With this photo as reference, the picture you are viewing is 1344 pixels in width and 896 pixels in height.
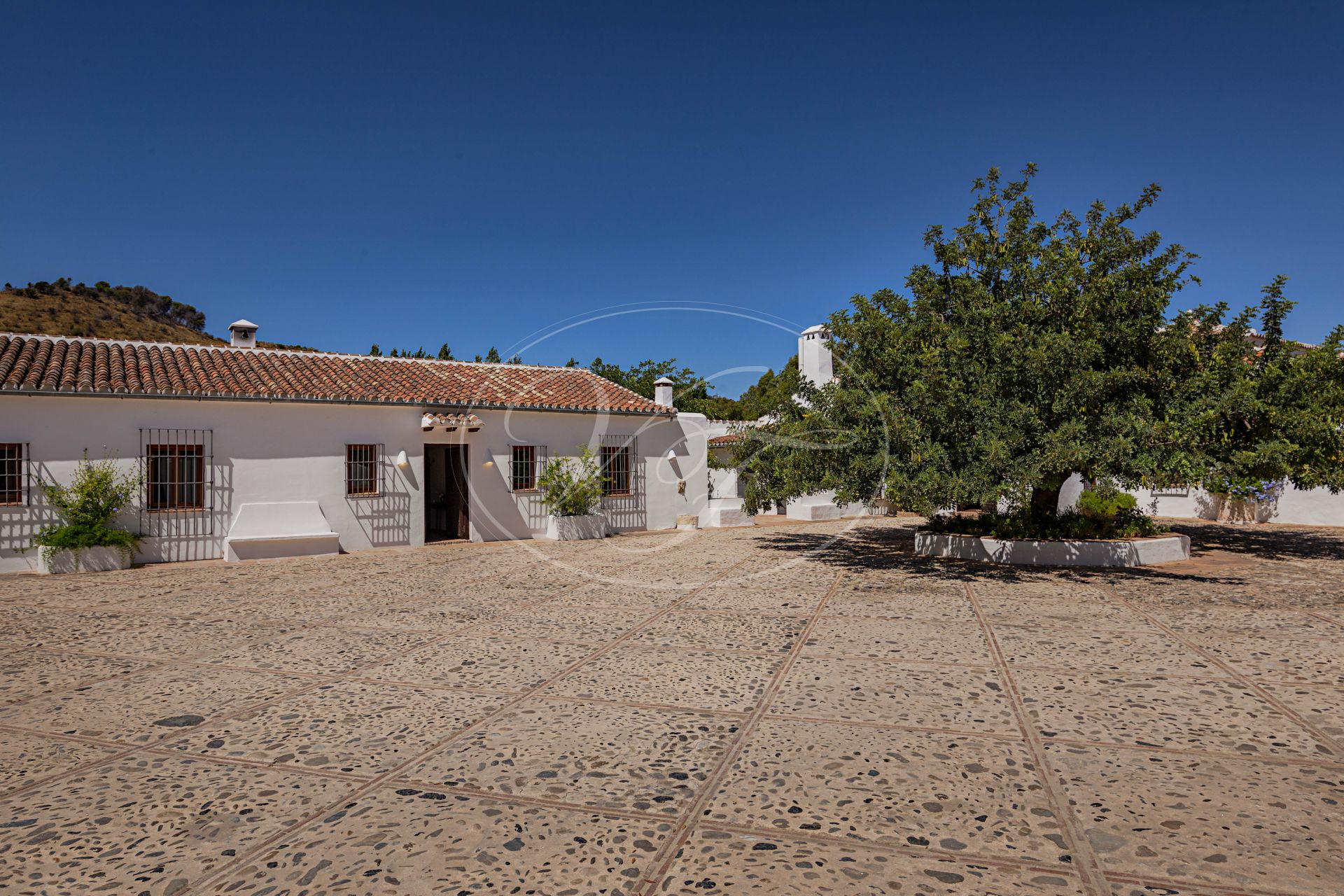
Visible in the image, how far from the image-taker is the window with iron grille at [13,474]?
11.5 metres

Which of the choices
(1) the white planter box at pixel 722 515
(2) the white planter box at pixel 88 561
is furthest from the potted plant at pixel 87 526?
(1) the white planter box at pixel 722 515

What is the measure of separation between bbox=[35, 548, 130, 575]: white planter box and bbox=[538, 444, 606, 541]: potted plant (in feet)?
24.6

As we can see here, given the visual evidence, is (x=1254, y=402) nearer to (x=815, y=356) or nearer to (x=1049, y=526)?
(x=1049, y=526)

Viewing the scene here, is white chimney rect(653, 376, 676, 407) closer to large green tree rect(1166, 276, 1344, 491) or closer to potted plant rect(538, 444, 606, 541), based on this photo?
potted plant rect(538, 444, 606, 541)

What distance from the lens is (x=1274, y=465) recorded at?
1052cm

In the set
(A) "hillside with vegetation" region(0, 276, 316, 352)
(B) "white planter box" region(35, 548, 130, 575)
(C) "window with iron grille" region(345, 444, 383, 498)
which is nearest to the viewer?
(B) "white planter box" region(35, 548, 130, 575)

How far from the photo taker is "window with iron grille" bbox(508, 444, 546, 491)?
16.0 m

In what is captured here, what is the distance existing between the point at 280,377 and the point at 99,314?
31960 mm

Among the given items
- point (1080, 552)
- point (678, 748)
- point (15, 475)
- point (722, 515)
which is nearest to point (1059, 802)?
point (678, 748)

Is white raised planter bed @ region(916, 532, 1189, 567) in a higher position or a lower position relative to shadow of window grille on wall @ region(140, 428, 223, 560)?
lower

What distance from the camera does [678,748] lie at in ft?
13.6

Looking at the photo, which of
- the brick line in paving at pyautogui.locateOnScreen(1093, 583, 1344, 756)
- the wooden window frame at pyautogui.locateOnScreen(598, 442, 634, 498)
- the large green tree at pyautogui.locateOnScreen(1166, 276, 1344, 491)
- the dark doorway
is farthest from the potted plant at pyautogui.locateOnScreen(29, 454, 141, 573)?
the large green tree at pyautogui.locateOnScreen(1166, 276, 1344, 491)

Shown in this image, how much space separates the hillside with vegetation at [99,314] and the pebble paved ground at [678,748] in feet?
91.1

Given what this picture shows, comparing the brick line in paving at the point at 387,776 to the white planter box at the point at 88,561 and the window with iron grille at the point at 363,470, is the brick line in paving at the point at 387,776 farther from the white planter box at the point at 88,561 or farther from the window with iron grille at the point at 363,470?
the white planter box at the point at 88,561
